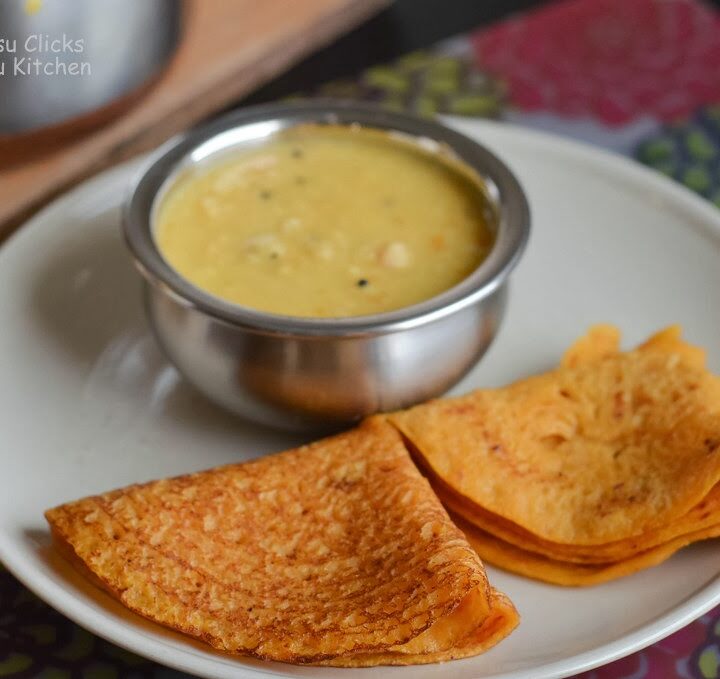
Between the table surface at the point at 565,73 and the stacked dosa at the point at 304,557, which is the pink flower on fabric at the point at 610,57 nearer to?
the table surface at the point at 565,73

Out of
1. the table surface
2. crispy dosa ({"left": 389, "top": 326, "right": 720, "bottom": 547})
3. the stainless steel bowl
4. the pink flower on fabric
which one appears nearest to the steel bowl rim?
the stainless steel bowl

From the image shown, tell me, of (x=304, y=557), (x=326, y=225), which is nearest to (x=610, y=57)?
(x=326, y=225)

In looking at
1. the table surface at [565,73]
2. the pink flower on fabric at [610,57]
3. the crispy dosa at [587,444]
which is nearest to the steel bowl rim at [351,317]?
the crispy dosa at [587,444]

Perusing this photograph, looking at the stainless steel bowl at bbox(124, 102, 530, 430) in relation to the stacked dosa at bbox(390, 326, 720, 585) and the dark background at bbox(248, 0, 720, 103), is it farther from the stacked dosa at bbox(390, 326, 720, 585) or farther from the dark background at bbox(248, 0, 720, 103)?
the dark background at bbox(248, 0, 720, 103)

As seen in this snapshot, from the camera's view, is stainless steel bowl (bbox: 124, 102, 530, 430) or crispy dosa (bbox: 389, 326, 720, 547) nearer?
crispy dosa (bbox: 389, 326, 720, 547)

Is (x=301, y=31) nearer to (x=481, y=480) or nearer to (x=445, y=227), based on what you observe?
(x=445, y=227)

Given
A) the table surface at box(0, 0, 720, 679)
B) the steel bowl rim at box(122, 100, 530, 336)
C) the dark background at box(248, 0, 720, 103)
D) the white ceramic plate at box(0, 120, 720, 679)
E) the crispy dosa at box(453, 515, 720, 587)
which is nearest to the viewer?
the white ceramic plate at box(0, 120, 720, 679)

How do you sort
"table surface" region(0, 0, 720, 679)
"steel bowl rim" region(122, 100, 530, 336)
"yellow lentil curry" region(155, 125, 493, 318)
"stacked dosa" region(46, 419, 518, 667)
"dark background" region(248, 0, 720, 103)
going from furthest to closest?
"dark background" region(248, 0, 720, 103) → "table surface" region(0, 0, 720, 679) → "yellow lentil curry" region(155, 125, 493, 318) → "steel bowl rim" region(122, 100, 530, 336) → "stacked dosa" region(46, 419, 518, 667)
